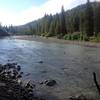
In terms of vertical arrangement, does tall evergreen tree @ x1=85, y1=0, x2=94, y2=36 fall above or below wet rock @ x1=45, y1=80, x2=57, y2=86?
above

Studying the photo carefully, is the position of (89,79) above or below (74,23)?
below

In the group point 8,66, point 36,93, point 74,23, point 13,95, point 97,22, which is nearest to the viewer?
point 13,95

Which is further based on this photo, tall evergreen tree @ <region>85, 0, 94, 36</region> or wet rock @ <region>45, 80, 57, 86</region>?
tall evergreen tree @ <region>85, 0, 94, 36</region>

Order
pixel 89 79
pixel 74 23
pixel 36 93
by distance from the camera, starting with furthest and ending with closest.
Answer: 1. pixel 74 23
2. pixel 89 79
3. pixel 36 93

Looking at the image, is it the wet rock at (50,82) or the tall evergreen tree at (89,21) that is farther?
the tall evergreen tree at (89,21)

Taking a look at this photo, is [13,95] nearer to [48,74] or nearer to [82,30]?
[48,74]

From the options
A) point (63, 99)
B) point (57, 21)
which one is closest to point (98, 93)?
point (63, 99)

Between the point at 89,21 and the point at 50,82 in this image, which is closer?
the point at 50,82

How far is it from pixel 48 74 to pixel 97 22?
63868 mm

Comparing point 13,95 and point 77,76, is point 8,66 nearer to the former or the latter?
point 77,76

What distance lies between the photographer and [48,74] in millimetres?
29641

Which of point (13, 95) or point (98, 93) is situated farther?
point (98, 93)

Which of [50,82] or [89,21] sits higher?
[89,21]

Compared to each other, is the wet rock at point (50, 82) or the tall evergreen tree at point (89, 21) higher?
the tall evergreen tree at point (89, 21)
